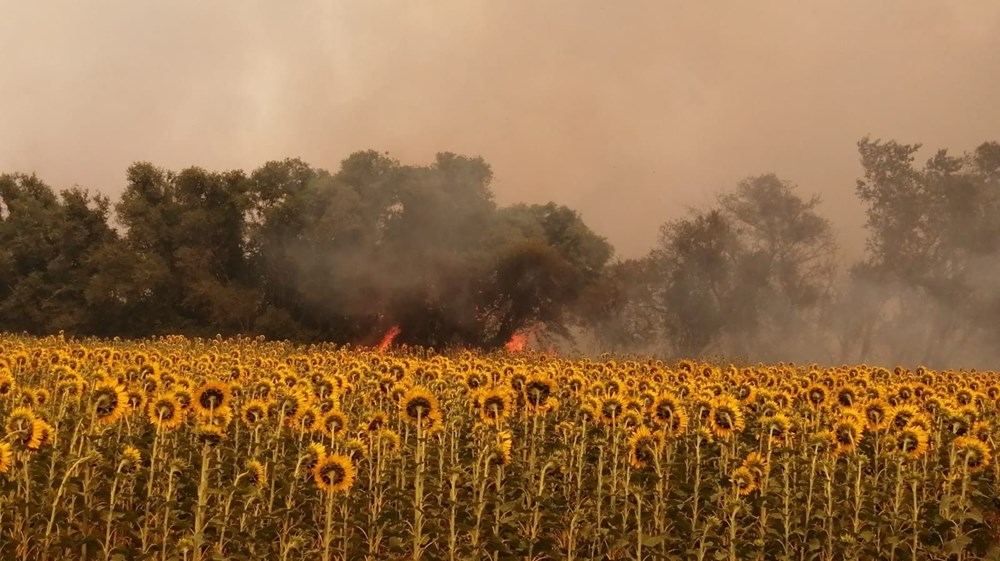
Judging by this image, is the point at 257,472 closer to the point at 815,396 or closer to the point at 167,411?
the point at 167,411

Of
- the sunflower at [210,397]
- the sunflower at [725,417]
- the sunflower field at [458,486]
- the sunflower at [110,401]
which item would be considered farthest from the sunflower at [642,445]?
the sunflower at [110,401]

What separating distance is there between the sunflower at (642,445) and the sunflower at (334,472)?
3532 mm

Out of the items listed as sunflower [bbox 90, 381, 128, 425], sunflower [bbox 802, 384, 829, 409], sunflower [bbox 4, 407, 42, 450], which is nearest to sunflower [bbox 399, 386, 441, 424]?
sunflower [bbox 90, 381, 128, 425]

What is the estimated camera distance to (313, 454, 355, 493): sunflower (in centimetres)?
839

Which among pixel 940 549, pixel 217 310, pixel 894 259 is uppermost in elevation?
pixel 894 259

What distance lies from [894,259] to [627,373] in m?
38.8

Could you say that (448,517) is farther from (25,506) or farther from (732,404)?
(25,506)

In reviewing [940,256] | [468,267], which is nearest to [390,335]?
[468,267]

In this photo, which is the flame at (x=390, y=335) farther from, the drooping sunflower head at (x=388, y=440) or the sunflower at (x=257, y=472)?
the sunflower at (x=257, y=472)

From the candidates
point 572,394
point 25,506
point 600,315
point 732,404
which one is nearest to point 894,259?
point 600,315

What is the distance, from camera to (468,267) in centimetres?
4788

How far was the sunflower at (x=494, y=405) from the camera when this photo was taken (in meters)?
10.4

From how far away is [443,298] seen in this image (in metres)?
49.6

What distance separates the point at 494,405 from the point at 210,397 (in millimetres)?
3254
